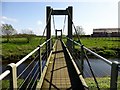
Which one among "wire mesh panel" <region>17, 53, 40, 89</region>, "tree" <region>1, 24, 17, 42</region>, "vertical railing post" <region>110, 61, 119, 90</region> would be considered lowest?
"wire mesh panel" <region>17, 53, 40, 89</region>

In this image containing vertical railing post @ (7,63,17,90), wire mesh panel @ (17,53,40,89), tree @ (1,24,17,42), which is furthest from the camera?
tree @ (1,24,17,42)

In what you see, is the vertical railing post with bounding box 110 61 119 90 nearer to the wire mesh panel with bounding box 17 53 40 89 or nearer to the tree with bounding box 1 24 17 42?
the wire mesh panel with bounding box 17 53 40 89

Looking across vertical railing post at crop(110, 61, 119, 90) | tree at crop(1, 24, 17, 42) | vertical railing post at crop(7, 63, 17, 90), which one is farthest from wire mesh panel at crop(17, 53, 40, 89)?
tree at crop(1, 24, 17, 42)

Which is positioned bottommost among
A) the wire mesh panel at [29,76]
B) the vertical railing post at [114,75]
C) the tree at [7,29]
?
the wire mesh panel at [29,76]

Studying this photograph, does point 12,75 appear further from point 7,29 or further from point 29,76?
point 7,29

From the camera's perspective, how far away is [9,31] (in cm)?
5091

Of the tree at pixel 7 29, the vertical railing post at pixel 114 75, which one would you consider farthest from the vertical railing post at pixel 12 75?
the tree at pixel 7 29

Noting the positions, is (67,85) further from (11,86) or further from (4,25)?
(4,25)

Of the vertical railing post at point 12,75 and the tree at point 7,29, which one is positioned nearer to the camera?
the vertical railing post at point 12,75

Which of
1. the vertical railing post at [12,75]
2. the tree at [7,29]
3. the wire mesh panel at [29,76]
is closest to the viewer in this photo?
the vertical railing post at [12,75]

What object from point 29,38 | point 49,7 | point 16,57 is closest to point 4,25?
point 29,38

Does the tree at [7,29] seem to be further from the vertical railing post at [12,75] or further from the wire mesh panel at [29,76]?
the vertical railing post at [12,75]

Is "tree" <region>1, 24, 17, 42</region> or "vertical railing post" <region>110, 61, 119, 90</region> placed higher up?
"tree" <region>1, 24, 17, 42</region>

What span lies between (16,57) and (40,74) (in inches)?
940
